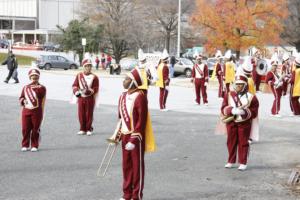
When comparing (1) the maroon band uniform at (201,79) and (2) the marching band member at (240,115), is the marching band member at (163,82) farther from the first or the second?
(2) the marching band member at (240,115)

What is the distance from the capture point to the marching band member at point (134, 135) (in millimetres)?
7449

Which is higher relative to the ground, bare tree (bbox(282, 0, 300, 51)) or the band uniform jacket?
bare tree (bbox(282, 0, 300, 51))

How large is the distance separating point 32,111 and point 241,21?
23856 mm

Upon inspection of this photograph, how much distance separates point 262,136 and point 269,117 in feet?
11.9

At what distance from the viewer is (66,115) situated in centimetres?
1672

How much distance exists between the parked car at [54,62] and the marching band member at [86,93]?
3389 cm

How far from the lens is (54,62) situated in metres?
47.4

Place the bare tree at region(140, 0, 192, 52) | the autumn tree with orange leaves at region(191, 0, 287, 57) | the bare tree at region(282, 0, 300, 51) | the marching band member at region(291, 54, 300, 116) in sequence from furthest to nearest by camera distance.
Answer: the bare tree at region(140, 0, 192, 52) < the bare tree at region(282, 0, 300, 51) < the autumn tree with orange leaves at region(191, 0, 287, 57) < the marching band member at region(291, 54, 300, 116)

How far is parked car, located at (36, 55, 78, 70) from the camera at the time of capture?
46469 millimetres

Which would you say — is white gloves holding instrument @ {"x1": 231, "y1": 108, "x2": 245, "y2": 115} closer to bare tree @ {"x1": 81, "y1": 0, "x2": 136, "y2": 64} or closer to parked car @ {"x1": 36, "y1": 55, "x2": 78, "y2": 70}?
parked car @ {"x1": 36, "y1": 55, "x2": 78, "y2": 70}

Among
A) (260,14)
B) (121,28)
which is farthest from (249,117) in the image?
(121,28)

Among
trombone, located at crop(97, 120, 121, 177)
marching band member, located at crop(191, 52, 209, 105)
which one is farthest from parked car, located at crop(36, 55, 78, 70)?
trombone, located at crop(97, 120, 121, 177)

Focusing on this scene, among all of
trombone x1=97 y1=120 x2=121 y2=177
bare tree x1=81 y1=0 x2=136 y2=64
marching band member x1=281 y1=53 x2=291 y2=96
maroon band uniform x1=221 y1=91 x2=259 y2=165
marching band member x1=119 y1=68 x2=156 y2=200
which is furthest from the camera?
bare tree x1=81 y1=0 x2=136 y2=64

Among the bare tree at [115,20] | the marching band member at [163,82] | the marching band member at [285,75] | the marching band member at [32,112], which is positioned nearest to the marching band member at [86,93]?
the marching band member at [32,112]
